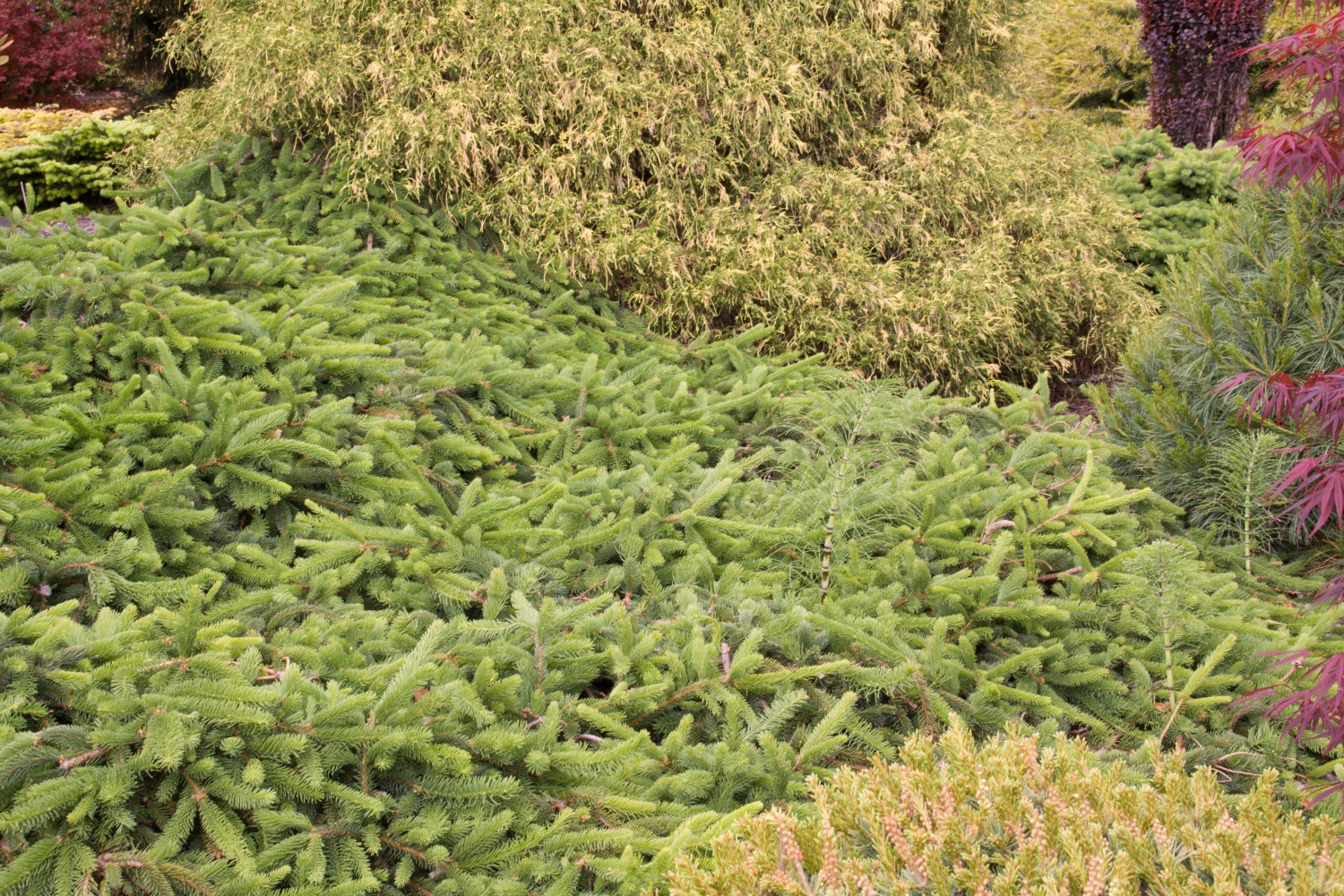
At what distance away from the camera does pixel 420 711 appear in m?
1.94

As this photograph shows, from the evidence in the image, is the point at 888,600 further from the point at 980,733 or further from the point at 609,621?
the point at 609,621

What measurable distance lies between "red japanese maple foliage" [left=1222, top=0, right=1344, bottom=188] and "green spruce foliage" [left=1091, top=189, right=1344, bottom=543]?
2.57 feet

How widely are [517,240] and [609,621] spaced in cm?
262

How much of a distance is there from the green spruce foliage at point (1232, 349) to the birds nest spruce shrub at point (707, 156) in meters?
1.01

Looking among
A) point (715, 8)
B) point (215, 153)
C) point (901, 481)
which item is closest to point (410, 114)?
point (215, 153)

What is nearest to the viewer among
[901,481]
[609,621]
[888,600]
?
[609,621]

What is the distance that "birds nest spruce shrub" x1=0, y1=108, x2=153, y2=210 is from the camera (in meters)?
6.87

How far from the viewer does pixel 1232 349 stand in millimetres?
3561

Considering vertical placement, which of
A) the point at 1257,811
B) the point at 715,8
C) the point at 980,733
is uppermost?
the point at 715,8

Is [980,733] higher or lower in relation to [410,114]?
lower

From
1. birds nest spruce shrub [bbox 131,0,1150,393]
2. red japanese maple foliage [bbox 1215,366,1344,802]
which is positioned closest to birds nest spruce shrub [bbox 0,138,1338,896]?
red japanese maple foliage [bbox 1215,366,1344,802]

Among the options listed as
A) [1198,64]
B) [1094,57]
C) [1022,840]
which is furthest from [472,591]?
[1094,57]

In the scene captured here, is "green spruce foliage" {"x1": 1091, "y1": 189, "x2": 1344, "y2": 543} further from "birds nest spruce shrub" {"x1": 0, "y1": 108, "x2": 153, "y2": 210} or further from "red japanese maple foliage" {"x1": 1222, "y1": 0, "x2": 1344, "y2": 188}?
"birds nest spruce shrub" {"x1": 0, "y1": 108, "x2": 153, "y2": 210}

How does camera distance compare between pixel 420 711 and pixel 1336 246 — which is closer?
pixel 420 711
